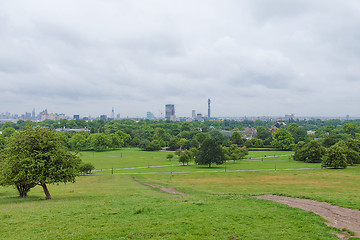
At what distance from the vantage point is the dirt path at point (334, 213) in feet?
42.2

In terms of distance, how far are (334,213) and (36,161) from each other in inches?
910

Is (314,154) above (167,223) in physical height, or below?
below

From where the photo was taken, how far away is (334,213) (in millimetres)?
15031

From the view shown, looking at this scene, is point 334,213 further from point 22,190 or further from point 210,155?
point 210,155

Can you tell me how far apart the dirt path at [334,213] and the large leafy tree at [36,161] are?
63.7ft

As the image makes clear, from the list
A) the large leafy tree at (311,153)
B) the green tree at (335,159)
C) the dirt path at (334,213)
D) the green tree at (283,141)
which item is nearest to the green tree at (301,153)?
the large leafy tree at (311,153)

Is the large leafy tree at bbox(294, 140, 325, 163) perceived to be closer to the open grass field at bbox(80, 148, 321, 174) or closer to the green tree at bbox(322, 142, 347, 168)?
the open grass field at bbox(80, 148, 321, 174)

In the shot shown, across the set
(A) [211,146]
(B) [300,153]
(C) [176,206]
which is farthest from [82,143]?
(C) [176,206]

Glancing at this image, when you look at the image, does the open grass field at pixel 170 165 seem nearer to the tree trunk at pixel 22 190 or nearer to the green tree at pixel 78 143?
the tree trunk at pixel 22 190

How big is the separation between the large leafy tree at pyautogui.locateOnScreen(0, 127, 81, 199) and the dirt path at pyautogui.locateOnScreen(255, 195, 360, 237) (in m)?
19.4

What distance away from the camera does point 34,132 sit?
23.1 metres

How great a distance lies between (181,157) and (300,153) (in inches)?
1523

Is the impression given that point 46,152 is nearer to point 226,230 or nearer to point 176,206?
point 176,206

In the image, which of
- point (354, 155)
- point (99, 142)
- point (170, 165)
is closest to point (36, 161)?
point (170, 165)
